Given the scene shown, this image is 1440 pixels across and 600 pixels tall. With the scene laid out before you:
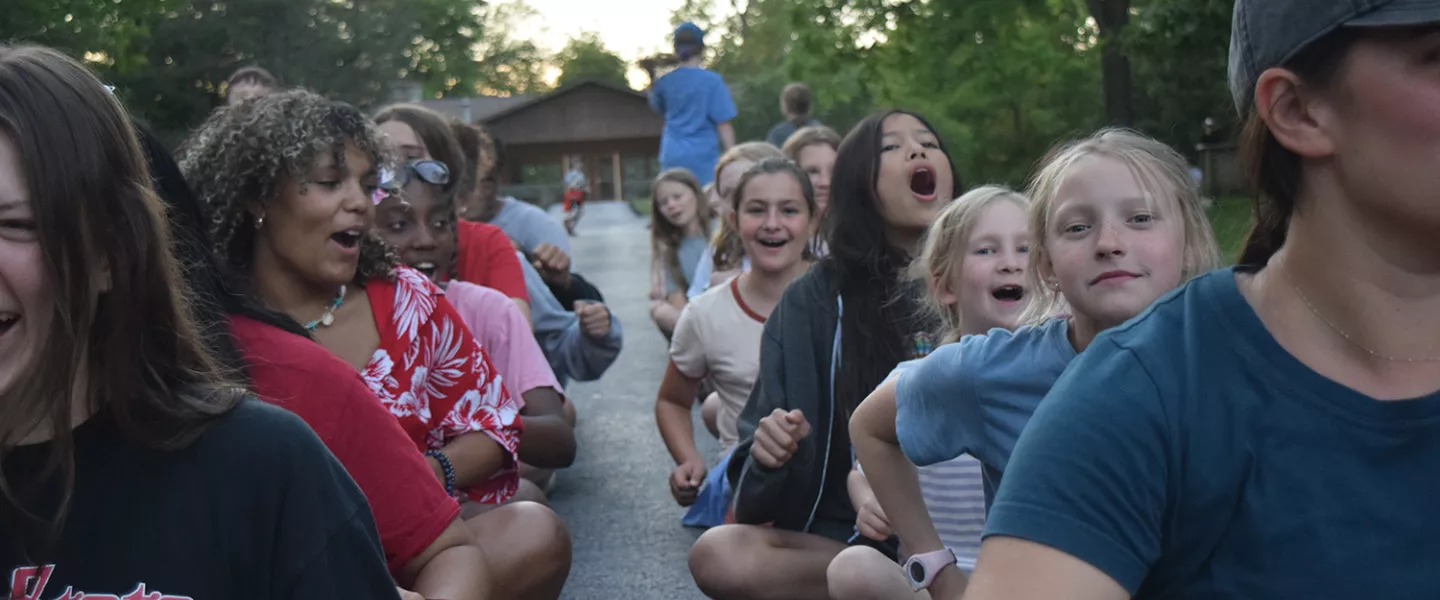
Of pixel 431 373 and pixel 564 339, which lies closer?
Answer: pixel 431 373

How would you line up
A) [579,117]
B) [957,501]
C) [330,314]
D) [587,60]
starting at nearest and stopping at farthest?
[957,501] < [330,314] < [579,117] < [587,60]

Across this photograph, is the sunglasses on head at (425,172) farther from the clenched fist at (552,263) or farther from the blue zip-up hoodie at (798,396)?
the clenched fist at (552,263)

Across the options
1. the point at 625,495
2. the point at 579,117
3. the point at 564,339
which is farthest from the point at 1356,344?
the point at 579,117

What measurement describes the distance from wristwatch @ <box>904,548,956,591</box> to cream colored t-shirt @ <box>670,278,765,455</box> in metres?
2.28

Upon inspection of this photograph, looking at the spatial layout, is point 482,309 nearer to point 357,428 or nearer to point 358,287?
point 358,287

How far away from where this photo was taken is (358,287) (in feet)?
12.6

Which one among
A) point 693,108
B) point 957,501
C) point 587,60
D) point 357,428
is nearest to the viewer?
point 357,428

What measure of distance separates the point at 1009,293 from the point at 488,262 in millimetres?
2676

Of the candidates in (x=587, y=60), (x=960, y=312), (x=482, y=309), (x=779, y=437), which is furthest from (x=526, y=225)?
(x=587, y=60)

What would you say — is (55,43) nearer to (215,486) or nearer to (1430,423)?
(215,486)

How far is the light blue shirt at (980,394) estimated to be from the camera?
8.73 ft

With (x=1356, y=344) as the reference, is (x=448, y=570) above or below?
below

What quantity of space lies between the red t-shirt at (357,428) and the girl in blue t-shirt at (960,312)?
1032 mm

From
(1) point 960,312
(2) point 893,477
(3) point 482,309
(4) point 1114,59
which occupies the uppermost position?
(4) point 1114,59
